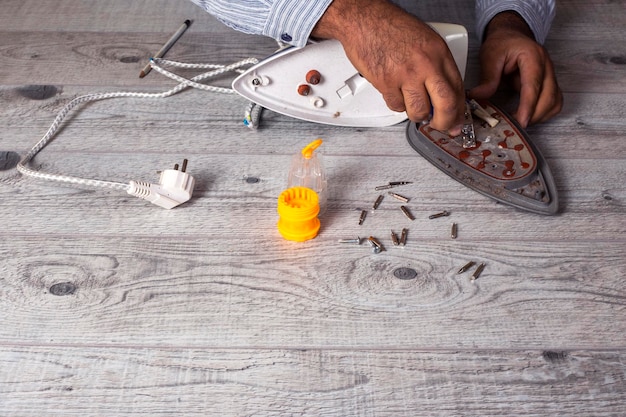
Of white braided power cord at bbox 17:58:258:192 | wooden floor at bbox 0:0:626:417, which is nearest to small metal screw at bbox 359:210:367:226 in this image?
wooden floor at bbox 0:0:626:417

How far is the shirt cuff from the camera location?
103 centimetres

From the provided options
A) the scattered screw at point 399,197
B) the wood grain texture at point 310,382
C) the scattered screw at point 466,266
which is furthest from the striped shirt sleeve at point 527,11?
the wood grain texture at point 310,382

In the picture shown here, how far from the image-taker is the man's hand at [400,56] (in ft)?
3.23

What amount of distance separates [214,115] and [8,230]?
0.40 meters

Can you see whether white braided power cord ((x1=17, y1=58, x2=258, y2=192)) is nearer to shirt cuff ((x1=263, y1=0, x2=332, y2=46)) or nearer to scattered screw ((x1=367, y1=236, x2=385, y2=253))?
shirt cuff ((x1=263, y1=0, x2=332, y2=46))

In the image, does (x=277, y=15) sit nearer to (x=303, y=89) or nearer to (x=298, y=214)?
(x=303, y=89)

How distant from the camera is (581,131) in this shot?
1.18 m

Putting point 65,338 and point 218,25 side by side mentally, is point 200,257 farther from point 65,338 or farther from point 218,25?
point 218,25

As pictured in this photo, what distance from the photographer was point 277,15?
1048 mm

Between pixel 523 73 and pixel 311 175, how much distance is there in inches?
16.9

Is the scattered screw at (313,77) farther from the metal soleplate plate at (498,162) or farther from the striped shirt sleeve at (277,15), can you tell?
the metal soleplate plate at (498,162)

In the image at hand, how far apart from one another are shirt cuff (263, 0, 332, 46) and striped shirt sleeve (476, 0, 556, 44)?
435 mm

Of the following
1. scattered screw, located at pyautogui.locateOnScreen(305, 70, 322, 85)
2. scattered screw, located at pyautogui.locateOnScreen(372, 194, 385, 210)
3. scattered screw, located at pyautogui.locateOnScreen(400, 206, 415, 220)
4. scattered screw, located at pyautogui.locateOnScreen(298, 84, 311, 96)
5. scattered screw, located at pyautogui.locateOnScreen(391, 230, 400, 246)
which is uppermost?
scattered screw, located at pyautogui.locateOnScreen(305, 70, 322, 85)

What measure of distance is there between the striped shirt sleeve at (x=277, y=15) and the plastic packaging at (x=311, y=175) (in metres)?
0.18
